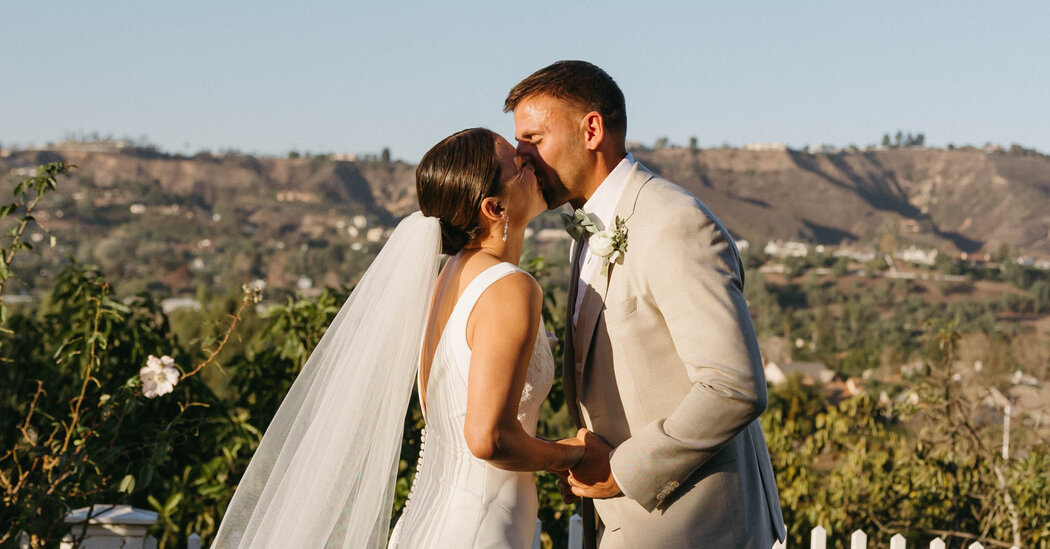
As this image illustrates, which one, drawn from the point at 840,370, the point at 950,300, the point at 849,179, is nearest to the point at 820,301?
the point at 950,300

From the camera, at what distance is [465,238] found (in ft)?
7.25

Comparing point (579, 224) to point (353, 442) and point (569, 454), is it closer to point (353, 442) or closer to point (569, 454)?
point (569, 454)

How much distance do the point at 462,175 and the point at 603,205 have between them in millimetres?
355

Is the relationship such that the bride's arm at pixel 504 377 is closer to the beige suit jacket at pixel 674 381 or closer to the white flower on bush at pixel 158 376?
the beige suit jacket at pixel 674 381

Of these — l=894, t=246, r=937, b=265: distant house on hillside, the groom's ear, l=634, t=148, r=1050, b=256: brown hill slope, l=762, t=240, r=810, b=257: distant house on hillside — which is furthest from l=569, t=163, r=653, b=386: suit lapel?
l=634, t=148, r=1050, b=256: brown hill slope

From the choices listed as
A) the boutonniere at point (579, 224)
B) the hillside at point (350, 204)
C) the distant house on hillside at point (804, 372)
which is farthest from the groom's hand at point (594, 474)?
the distant house on hillside at point (804, 372)

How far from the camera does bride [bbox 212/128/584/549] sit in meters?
1.99

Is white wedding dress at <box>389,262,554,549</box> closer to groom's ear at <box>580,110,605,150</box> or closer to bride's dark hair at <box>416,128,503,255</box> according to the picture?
bride's dark hair at <box>416,128,503,255</box>

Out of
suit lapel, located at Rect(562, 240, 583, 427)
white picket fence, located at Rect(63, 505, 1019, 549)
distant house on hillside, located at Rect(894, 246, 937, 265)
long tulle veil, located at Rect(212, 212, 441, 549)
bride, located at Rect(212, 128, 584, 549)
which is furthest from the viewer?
distant house on hillside, located at Rect(894, 246, 937, 265)

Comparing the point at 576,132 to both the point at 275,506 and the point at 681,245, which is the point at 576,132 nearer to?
the point at 681,245

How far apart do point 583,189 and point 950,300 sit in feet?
223

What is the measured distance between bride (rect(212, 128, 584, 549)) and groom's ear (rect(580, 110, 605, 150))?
16 cm

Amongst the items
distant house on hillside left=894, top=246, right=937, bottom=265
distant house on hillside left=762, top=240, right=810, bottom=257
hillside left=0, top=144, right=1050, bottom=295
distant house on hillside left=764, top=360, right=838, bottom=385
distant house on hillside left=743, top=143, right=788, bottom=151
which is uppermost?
distant house on hillside left=743, top=143, right=788, bottom=151

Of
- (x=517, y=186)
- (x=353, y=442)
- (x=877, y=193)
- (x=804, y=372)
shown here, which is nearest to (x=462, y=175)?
(x=517, y=186)
